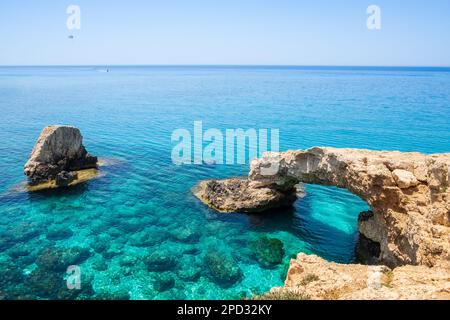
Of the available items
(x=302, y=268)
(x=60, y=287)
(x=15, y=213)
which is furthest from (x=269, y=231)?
(x=15, y=213)

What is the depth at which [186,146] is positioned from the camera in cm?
5094

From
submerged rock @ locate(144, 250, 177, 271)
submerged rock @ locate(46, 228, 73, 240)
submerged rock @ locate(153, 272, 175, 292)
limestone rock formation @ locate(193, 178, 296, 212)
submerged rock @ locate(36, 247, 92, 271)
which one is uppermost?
Result: limestone rock formation @ locate(193, 178, 296, 212)

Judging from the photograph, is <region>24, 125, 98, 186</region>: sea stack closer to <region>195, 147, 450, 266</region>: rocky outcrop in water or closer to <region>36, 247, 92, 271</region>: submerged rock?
<region>36, 247, 92, 271</region>: submerged rock

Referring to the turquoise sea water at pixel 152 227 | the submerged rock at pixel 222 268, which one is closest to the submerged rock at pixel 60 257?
the turquoise sea water at pixel 152 227

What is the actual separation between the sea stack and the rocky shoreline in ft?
62.9

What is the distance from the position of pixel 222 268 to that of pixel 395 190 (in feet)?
39.8

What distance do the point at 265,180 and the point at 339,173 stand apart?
26.3 feet

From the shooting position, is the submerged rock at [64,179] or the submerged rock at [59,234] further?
the submerged rock at [64,179]

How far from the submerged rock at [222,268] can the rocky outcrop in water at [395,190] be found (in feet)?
29.2

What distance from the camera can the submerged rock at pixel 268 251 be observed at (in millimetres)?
23125

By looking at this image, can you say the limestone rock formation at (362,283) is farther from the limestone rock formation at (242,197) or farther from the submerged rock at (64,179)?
the submerged rock at (64,179)

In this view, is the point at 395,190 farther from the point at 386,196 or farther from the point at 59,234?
the point at 59,234

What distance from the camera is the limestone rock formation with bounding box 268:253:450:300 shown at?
37.3 ft

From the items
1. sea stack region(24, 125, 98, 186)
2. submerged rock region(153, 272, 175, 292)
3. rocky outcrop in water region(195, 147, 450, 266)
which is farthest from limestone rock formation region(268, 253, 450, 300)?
sea stack region(24, 125, 98, 186)
